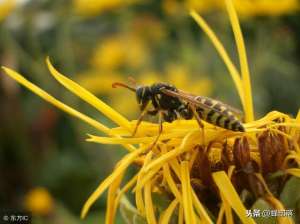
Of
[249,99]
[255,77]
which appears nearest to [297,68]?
[255,77]

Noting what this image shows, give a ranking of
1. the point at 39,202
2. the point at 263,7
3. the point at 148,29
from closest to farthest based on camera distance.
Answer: the point at 263,7
the point at 39,202
the point at 148,29

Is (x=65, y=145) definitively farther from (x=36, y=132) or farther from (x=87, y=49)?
(x=87, y=49)

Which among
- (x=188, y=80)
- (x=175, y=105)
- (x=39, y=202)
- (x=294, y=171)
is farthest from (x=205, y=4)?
(x=294, y=171)

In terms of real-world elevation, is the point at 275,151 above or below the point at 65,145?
below

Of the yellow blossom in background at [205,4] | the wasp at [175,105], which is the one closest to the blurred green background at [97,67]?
the yellow blossom in background at [205,4]

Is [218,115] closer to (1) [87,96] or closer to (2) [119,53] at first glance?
(1) [87,96]

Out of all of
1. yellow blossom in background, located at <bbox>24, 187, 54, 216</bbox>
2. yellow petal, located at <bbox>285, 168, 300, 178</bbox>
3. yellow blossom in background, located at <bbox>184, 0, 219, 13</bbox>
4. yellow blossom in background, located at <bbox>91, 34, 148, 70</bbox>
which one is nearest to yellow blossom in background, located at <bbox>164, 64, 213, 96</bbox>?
yellow blossom in background, located at <bbox>91, 34, 148, 70</bbox>
